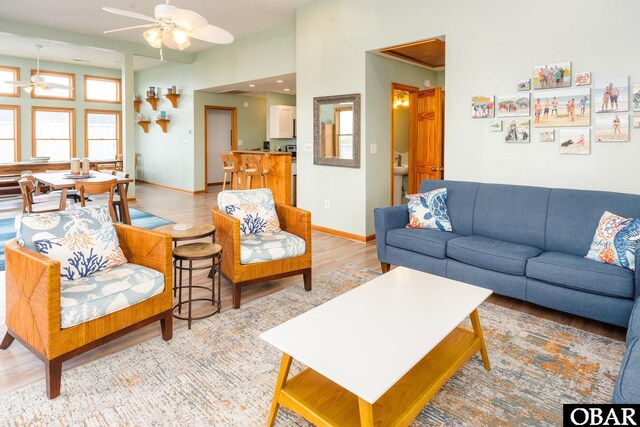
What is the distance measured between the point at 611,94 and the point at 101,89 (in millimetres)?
11428

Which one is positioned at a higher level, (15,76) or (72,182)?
(15,76)

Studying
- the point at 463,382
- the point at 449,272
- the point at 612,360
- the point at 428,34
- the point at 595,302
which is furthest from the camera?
the point at 428,34

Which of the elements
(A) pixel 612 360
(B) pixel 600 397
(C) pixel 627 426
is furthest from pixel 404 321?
(A) pixel 612 360

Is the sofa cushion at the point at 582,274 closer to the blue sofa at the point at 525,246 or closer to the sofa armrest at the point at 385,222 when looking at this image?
the blue sofa at the point at 525,246

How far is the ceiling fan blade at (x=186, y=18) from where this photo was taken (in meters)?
2.93

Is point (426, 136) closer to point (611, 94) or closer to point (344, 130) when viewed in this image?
point (344, 130)

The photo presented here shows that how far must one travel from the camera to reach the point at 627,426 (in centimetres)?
146

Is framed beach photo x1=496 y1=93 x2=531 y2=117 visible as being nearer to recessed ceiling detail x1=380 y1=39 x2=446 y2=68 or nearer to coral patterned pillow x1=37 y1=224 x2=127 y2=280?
recessed ceiling detail x1=380 y1=39 x2=446 y2=68

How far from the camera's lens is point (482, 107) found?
399 centimetres

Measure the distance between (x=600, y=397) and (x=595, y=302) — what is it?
833mm

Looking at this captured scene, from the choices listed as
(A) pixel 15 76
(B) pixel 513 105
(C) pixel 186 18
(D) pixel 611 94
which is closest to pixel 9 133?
(A) pixel 15 76

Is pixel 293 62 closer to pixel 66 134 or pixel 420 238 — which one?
pixel 420 238

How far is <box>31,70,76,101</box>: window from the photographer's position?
32.1 feet

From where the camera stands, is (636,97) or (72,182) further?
(72,182)
